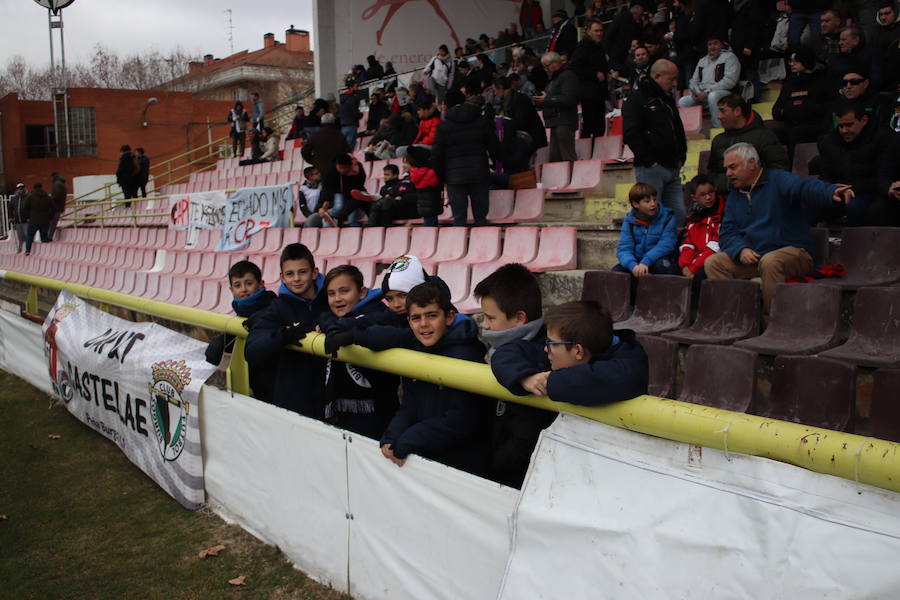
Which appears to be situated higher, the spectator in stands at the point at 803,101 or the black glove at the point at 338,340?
the spectator in stands at the point at 803,101

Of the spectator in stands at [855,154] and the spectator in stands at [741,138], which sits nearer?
the spectator in stands at [855,154]

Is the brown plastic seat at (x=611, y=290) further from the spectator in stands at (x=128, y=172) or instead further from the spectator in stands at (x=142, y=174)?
the spectator in stands at (x=142, y=174)

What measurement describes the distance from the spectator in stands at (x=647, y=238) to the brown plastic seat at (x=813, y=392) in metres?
1.60

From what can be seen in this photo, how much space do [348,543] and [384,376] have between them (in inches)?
32.6


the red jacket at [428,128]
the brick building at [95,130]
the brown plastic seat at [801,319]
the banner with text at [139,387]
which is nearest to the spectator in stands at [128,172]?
the red jacket at [428,128]

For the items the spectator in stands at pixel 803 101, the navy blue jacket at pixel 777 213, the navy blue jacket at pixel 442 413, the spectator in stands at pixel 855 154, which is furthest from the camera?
the spectator in stands at pixel 803 101

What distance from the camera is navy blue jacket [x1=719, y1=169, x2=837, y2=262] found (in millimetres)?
4684

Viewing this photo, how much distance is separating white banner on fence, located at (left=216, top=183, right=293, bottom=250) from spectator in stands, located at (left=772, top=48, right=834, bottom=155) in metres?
6.20

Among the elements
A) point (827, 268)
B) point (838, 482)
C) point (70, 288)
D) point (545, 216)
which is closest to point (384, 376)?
point (838, 482)

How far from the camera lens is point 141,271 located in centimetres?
1212

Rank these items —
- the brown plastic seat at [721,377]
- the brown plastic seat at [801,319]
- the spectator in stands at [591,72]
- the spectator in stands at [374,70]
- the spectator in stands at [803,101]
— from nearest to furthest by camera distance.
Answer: the brown plastic seat at [721,377] → the brown plastic seat at [801,319] → the spectator in stands at [803,101] → the spectator in stands at [591,72] → the spectator in stands at [374,70]

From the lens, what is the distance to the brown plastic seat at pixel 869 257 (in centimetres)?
448

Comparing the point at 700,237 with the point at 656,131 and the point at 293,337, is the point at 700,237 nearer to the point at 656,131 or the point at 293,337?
the point at 656,131

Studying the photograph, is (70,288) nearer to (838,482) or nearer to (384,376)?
(384,376)
